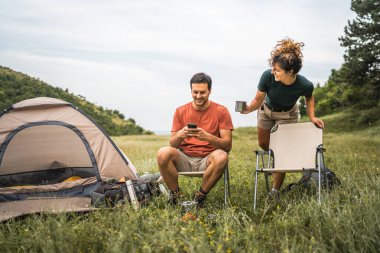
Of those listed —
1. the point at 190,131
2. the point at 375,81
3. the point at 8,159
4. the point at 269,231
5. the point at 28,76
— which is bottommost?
the point at 269,231

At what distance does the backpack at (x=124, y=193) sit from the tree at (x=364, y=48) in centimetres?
1930

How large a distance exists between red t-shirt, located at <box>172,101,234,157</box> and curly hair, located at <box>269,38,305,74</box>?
790 mm

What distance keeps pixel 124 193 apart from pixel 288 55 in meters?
2.31

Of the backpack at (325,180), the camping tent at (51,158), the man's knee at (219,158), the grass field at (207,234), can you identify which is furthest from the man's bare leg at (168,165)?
the backpack at (325,180)

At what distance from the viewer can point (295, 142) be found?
4750 millimetres

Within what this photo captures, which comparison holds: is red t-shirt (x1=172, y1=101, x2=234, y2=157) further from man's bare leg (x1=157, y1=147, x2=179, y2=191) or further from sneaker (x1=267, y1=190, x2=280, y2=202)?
sneaker (x1=267, y1=190, x2=280, y2=202)

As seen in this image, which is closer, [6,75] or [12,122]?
[12,122]

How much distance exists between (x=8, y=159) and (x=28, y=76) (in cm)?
2916

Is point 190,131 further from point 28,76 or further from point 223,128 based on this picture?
point 28,76

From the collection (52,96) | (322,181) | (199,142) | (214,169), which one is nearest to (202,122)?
(199,142)

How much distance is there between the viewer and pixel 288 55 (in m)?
4.07

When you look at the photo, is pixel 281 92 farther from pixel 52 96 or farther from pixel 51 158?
pixel 52 96

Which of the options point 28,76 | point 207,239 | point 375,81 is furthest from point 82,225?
point 28,76

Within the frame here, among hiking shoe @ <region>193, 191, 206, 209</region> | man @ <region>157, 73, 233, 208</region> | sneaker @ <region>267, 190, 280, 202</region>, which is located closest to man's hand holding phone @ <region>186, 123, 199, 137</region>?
man @ <region>157, 73, 233, 208</region>
